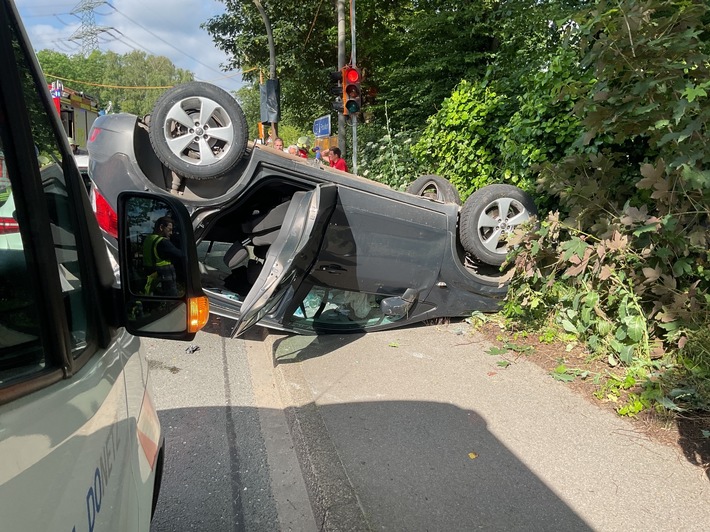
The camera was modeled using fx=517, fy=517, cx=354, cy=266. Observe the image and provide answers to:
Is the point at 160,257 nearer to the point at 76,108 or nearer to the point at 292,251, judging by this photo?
the point at 292,251

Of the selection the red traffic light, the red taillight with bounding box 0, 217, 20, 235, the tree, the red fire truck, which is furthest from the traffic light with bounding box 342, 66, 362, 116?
the tree

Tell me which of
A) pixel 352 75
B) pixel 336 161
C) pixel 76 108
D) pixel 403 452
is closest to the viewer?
pixel 403 452

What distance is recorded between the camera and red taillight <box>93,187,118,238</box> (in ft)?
12.9

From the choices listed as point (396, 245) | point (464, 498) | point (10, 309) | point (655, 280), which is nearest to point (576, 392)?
point (655, 280)

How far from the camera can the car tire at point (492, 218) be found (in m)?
4.65

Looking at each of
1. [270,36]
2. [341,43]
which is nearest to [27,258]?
[341,43]

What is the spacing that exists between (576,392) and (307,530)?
219cm

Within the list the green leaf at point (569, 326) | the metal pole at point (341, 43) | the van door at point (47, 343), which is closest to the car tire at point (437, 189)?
the green leaf at point (569, 326)

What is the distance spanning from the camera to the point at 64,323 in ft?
3.86

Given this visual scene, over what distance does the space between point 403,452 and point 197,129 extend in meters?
2.73

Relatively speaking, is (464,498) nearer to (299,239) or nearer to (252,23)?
(299,239)

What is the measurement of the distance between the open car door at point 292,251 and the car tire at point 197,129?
650mm

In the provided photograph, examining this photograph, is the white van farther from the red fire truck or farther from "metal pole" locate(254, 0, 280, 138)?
"metal pole" locate(254, 0, 280, 138)

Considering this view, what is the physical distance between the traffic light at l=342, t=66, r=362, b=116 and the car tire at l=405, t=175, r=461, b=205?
4.68 meters
